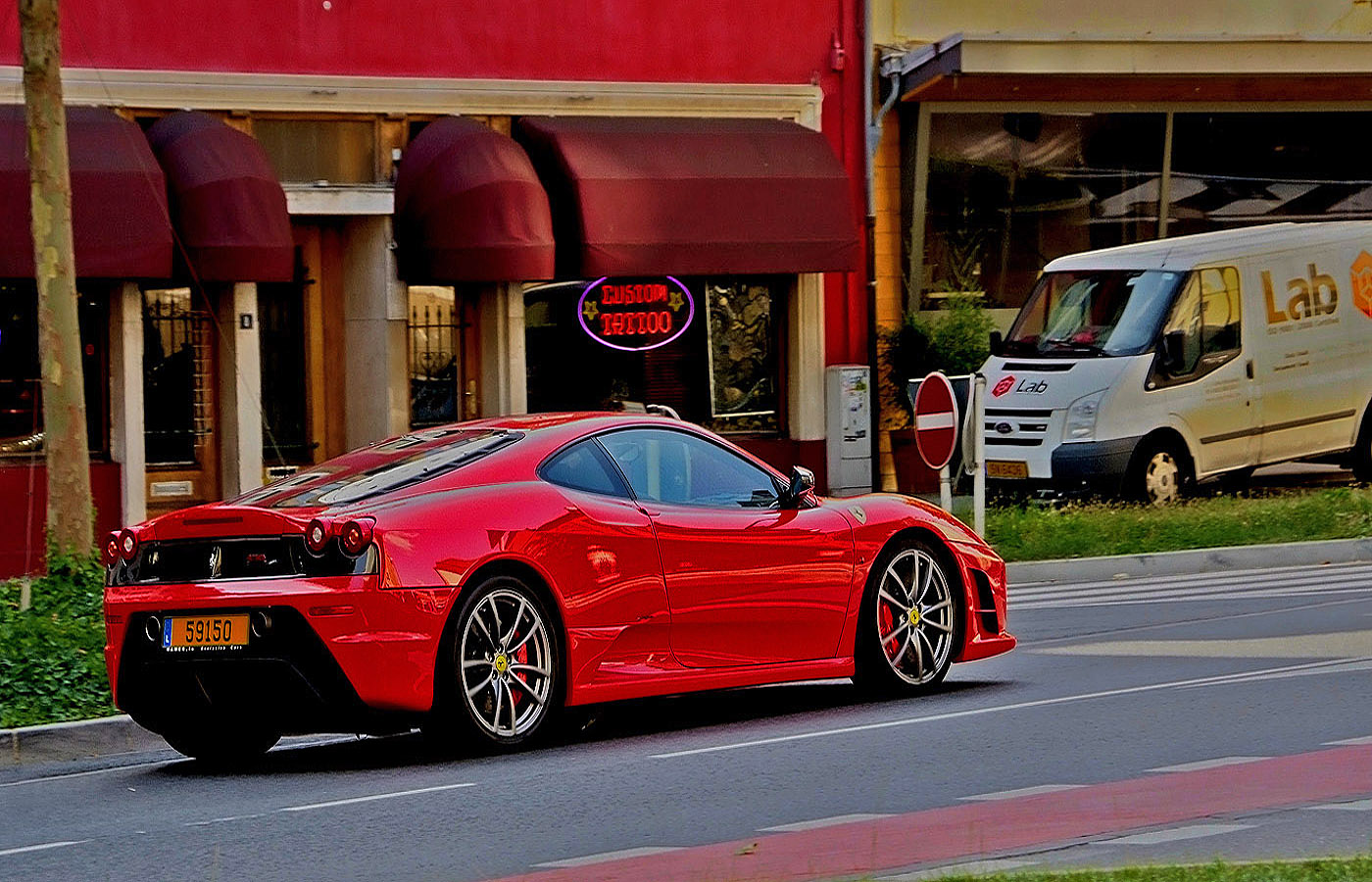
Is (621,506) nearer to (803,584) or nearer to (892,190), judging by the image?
(803,584)

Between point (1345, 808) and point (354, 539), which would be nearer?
point (1345, 808)

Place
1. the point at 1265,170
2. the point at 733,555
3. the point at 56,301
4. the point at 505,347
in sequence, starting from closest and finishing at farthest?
the point at 733,555 → the point at 56,301 → the point at 505,347 → the point at 1265,170

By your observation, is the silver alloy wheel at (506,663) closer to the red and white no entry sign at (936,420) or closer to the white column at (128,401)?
the red and white no entry sign at (936,420)

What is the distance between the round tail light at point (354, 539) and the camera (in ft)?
28.6

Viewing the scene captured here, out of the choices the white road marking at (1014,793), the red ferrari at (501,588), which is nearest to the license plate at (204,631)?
the red ferrari at (501,588)

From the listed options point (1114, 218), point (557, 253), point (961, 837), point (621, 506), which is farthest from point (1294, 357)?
point (961, 837)

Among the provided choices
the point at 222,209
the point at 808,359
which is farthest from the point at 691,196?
the point at 222,209

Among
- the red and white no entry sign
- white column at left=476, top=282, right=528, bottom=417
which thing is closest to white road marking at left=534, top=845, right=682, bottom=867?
the red and white no entry sign

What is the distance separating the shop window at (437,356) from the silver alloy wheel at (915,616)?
12.4 meters

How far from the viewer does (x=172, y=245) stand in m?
20.2

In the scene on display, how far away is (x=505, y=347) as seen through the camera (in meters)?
22.7

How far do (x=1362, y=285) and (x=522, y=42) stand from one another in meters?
8.49

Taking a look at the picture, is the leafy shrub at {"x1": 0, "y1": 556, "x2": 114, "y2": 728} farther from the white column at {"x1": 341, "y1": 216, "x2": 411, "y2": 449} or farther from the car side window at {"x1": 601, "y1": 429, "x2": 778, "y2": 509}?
the white column at {"x1": 341, "y1": 216, "x2": 411, "y2": 449}

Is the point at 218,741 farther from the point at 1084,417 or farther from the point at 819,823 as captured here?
the point at 1084,417
